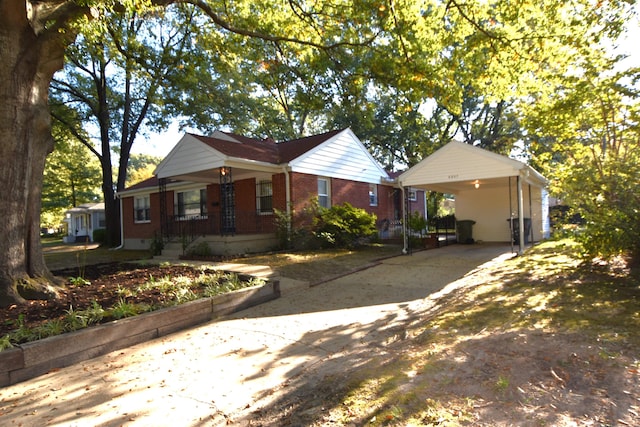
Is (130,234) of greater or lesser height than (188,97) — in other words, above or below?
below

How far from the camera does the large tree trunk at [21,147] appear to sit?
557cm

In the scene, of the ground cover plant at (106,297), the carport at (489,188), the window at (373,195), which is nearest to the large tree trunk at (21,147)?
the ground cover plant at (106,297)

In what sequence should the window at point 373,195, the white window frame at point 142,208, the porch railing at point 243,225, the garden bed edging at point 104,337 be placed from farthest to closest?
the white window frame at point 142,208 < the window at point 373,195 < the porch railing at point 243,225 < the garden bed edging at point 104,337

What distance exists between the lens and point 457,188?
54.5 feet

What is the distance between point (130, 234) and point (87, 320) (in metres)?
18.2

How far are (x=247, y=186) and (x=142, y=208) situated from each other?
8353mm

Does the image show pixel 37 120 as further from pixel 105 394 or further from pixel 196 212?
pixel 196 212

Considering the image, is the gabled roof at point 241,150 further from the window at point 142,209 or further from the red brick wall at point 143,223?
the window at point 142,209

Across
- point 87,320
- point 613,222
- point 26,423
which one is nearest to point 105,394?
point 26,423

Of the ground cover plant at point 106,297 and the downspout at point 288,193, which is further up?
the downspout at point 288,193

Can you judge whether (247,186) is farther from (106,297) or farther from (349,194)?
(106,297)

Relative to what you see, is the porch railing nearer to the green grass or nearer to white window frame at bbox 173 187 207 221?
white window frame at bbox 173 187 207 221

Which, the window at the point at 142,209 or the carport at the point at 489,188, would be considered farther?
the window at the point at 142,209

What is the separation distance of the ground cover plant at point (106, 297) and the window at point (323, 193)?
26.6 ft
